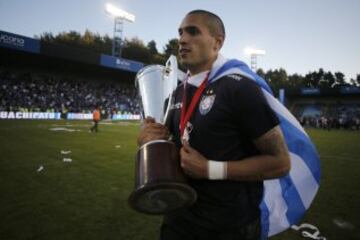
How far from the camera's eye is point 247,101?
5.82 feet

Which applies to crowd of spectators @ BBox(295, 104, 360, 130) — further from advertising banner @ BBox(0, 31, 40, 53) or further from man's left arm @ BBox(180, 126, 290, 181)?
man's left arm @ BBox(180, 126, 290, 181)

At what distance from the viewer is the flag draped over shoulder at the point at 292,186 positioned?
259cm

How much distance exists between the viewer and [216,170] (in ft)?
5.77

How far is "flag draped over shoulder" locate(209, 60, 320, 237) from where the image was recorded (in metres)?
2.59

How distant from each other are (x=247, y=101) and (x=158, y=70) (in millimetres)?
687

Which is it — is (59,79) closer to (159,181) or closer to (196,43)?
(196,43)

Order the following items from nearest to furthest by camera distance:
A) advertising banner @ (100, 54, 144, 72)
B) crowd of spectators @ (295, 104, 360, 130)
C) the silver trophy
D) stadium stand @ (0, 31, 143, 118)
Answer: the silver trophy → stadium stand @ (0, 31, 143, 118) → advertising banner @ (100, 54, 144, 72) → crowd of spectators @ (295, 104, 360, 130)

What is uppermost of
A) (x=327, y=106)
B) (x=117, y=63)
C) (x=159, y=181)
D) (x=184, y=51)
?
(x=117, y=63)

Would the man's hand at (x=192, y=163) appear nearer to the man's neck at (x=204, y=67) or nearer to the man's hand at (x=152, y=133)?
the man's hand at (x=152, y=133)

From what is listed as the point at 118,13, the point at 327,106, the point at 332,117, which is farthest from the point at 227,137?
the point at 327,106

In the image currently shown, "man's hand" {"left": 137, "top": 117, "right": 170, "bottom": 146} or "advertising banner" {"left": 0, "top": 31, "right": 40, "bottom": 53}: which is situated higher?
"advertising banner" {"left": 0, "top": 31, "right": 40, "bottom": 53}

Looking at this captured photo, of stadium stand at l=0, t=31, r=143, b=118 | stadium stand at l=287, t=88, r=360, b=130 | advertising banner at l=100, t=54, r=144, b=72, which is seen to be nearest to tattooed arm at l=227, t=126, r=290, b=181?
stadium stand at l=0, t=31, r=143, b=118

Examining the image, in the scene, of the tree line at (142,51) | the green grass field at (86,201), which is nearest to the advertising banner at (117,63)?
the tree line at (142,51)

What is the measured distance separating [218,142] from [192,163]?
28cm
